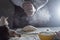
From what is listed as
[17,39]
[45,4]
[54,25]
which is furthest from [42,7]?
[17,39]

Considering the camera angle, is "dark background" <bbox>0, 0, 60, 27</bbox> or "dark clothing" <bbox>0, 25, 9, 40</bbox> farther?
"dark background" <bbox>0, 0, 60, 27</bbox>

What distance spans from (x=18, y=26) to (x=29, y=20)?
9 cm

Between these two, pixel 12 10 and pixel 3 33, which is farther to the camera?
pixel 12 10

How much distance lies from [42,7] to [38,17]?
77 mm

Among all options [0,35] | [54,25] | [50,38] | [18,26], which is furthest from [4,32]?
[54,25]

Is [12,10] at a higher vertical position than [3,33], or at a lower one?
higher

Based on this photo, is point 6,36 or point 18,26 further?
point 18,26

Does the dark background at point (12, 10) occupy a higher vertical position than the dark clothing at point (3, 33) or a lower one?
higher

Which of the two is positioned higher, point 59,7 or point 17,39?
point 59,7

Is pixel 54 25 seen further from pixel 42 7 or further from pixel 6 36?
pixel 6 36

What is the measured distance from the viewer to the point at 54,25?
1.18 meters

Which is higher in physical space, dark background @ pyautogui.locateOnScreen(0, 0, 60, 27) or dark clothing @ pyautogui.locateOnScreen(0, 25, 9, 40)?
dark background @ pyautogui.locateOnScreen(0, 0, 60, 27)

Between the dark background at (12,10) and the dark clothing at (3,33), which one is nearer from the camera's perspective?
the dark clothing at (3,33)

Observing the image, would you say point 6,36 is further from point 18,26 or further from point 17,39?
point 18,26
